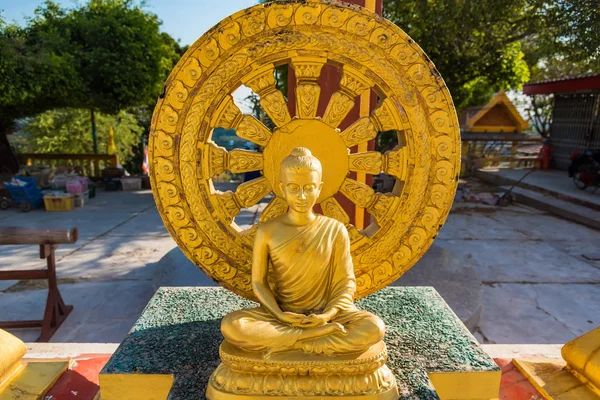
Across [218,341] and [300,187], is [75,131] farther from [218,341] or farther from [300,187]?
[300,187]

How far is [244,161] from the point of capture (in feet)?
8.05

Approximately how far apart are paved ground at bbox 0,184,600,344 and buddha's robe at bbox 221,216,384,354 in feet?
8.18

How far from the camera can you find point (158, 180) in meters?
2.35

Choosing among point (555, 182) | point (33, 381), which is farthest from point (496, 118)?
point (33, 381)

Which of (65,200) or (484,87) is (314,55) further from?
(484,87)

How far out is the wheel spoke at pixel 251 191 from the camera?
247 centimetres

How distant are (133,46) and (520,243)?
940 centimetres

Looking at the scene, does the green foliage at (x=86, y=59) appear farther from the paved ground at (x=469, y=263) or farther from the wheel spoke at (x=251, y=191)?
the wheel spoke at (x=251, y=191)

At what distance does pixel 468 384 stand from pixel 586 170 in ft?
33.0

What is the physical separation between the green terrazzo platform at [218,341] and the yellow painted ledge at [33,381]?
0.41m

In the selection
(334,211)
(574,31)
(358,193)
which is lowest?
(334,211)

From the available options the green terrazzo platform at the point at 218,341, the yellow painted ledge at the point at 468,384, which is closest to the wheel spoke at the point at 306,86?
the green terrazzo platform at the point at 218,341

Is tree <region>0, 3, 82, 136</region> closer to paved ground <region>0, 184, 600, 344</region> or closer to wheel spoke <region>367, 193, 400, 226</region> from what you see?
paved ground <region>0, 184, 600, 344</region>

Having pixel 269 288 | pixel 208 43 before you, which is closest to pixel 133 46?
pixel 208 43
